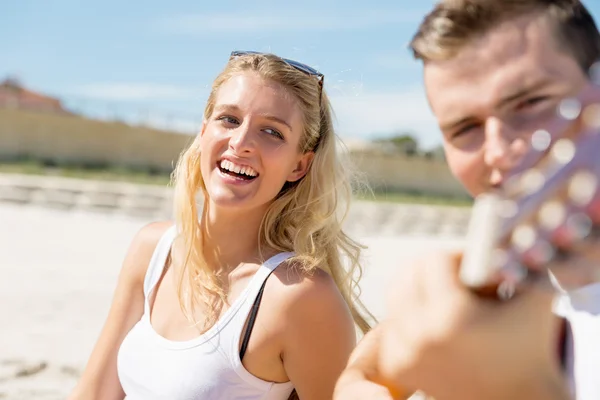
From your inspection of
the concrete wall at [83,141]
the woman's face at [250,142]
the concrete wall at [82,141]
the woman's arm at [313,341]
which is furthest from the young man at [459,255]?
the concrete wall at [82,141]

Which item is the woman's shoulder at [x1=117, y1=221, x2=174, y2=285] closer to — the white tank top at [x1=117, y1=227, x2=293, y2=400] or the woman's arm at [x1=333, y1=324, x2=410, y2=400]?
the white tank top at [x1=117, y1=227, x2=293, y2=400]

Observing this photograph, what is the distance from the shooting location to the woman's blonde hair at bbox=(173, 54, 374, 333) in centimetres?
246

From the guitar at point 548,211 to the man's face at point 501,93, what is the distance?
320 millimetres

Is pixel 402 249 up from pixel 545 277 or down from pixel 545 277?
down

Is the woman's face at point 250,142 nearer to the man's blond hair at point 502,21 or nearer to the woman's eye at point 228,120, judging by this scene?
the woman's eye at point 228,120

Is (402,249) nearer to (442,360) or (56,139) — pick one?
(442,360)

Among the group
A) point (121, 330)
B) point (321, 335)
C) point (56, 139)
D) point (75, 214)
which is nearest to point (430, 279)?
point (321, 335)

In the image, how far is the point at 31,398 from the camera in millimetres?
4129

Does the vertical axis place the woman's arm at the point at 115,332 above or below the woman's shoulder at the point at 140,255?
below

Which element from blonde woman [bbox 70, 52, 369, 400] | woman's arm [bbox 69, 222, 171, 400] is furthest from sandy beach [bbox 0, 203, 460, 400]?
woman's arm [bbox 69, 222, 171, 400]

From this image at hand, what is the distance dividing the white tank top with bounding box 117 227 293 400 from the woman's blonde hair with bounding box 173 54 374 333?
4.2 inches

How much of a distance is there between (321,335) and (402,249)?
10125mm

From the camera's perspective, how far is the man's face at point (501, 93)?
108 centimetres

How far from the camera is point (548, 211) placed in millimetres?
671
